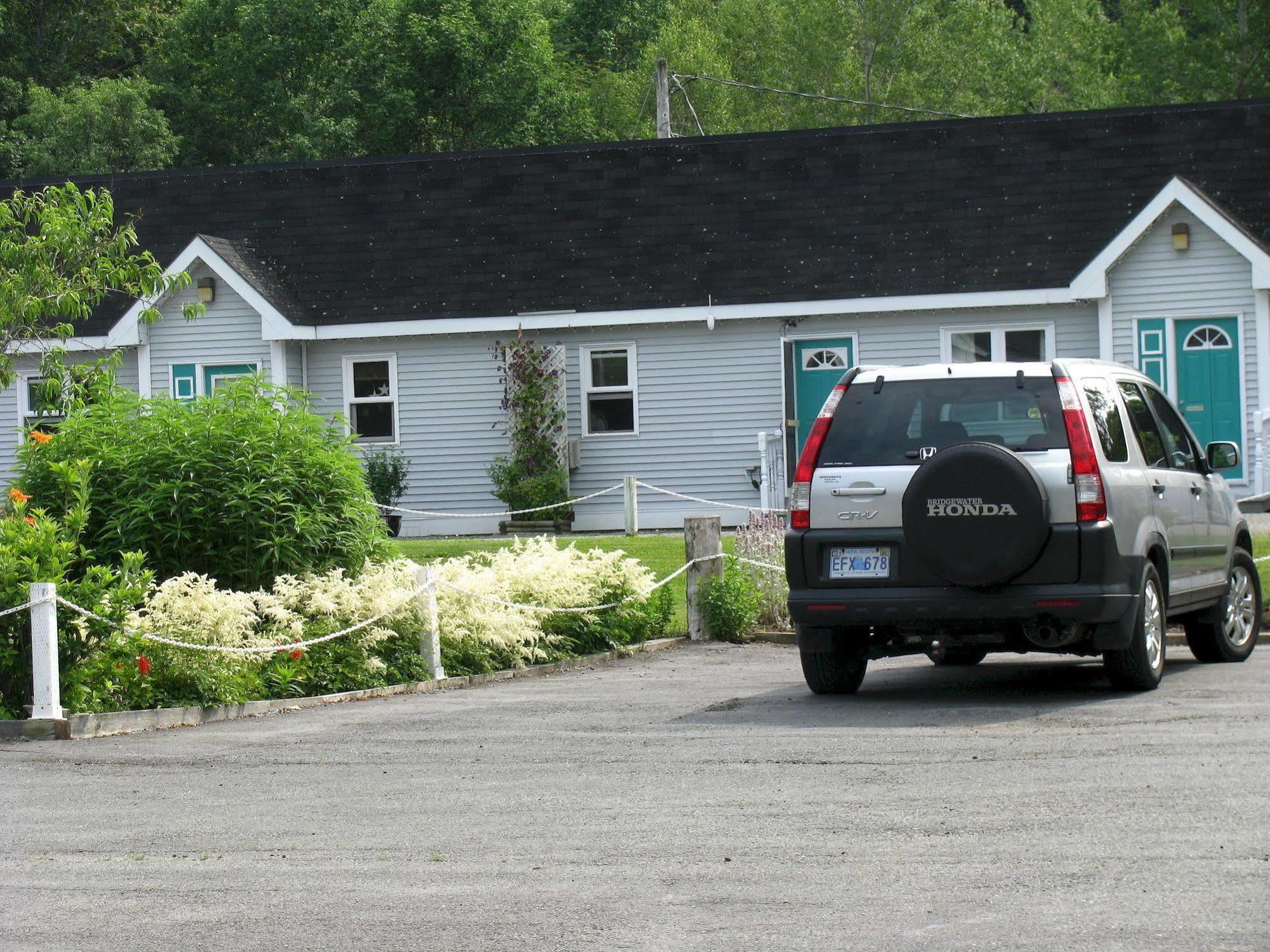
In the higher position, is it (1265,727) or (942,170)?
(942,170)

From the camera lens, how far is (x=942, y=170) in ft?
84.6

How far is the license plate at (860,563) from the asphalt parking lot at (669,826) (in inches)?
30.6

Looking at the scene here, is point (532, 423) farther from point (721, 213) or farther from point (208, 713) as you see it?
point (208, 713)

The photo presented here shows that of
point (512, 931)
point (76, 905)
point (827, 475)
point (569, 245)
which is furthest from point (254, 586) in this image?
point (569, 245)

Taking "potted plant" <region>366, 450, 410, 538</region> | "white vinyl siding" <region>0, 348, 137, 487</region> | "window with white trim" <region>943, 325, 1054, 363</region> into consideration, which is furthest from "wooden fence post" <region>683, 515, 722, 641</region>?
"white vinyl siding" <region>0, 348, 137, 487</region>

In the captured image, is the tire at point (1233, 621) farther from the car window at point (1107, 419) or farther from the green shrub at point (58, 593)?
the green shrub at point (58, 593)

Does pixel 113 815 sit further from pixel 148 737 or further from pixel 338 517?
pixel 338 517

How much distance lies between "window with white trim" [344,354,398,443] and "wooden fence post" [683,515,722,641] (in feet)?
40.2

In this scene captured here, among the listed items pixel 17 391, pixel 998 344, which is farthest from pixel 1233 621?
pixel 17 391

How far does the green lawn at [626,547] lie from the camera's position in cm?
1838

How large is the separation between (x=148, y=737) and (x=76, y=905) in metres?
4.31

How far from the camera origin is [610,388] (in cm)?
2594

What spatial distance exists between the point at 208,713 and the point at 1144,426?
20.0 feet

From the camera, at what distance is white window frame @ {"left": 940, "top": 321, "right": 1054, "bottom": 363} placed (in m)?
24.6
